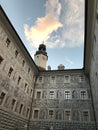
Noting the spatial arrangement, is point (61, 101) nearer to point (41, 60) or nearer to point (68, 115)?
point (68, 115)

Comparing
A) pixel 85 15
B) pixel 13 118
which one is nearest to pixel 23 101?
pixel 13 118

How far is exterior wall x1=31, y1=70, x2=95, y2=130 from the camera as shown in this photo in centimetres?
1691

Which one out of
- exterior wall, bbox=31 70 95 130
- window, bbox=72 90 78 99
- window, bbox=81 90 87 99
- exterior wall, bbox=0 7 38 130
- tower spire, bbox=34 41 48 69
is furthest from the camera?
tower spire, bbox=34 41 48 69

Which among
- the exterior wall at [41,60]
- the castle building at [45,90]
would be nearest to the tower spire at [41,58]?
the exterior wall at [41,60]

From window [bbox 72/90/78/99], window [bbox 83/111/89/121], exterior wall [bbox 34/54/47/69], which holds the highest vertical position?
exterior wall [bbox 34/54/47/69]

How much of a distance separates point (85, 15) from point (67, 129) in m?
13.6

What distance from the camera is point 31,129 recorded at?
1698cm

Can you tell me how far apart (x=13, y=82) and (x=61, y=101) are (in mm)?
8151

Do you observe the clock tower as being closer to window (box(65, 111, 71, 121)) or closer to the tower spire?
the tower spire

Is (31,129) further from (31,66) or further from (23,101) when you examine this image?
(31,66)

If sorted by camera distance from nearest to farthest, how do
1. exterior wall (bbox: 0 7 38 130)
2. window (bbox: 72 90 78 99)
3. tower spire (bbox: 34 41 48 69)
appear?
exterior wall (bbox: 0 7 38 130)
window (bbox: 72 90 78 99)
tower spire (bbox: 34 41 48 69)

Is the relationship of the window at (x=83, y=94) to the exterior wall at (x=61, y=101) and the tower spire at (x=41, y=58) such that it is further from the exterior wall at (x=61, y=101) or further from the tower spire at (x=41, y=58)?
the tower spire at (x=41, y=58)

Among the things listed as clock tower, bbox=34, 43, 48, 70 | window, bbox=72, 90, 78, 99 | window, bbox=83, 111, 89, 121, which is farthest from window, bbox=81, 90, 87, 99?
clock tower, bbox=34, 43, 48, 70

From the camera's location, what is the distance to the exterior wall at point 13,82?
40.5ft
